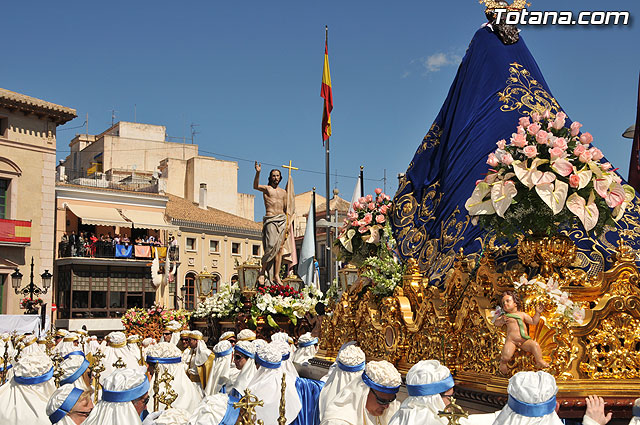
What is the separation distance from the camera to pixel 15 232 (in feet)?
118

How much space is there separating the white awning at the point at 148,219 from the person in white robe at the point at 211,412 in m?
43.2

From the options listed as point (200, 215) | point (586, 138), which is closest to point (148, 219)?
point (200, 215)

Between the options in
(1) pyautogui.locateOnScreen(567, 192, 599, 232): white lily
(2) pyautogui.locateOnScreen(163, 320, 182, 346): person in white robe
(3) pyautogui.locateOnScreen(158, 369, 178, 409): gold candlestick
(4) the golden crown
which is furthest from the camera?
(2) pyautogui.locateOnScreen(163, 320, 182, 346): person in white robe

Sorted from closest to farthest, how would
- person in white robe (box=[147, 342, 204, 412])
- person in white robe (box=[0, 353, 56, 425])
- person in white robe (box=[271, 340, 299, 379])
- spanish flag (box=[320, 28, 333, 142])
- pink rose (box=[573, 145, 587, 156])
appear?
pink rose (box=[573, 145, 587, 156]) < person in white robe (box=[0, 353, 56, 425]) < person in white robe (box=[271, 340, 299, 379]) < person in white robe (box=[147, 342, 204, 412]) < spanish flag (box=[320, 28, 333, 142])

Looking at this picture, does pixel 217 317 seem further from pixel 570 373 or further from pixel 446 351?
pixel 570 373

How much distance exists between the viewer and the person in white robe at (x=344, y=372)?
5867 millimetres

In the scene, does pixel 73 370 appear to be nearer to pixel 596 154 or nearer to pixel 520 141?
pixel 520 141

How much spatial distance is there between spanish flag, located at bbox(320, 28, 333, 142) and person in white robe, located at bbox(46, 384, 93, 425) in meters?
15.6

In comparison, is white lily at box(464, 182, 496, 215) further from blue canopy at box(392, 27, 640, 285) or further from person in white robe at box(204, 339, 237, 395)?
person in white robe at box(204, 339, 237, 395)

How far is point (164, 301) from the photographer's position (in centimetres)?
4850

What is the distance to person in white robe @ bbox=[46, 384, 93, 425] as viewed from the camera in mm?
5258

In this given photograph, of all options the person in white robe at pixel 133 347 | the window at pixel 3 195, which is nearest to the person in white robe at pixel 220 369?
the person in white robe at pixel 133 347

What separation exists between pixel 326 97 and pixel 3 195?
23077 mm

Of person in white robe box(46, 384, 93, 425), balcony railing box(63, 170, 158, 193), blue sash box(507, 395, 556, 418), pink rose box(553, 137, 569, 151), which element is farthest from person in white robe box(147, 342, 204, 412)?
balcony railing box(63, 170, 158, 193)
